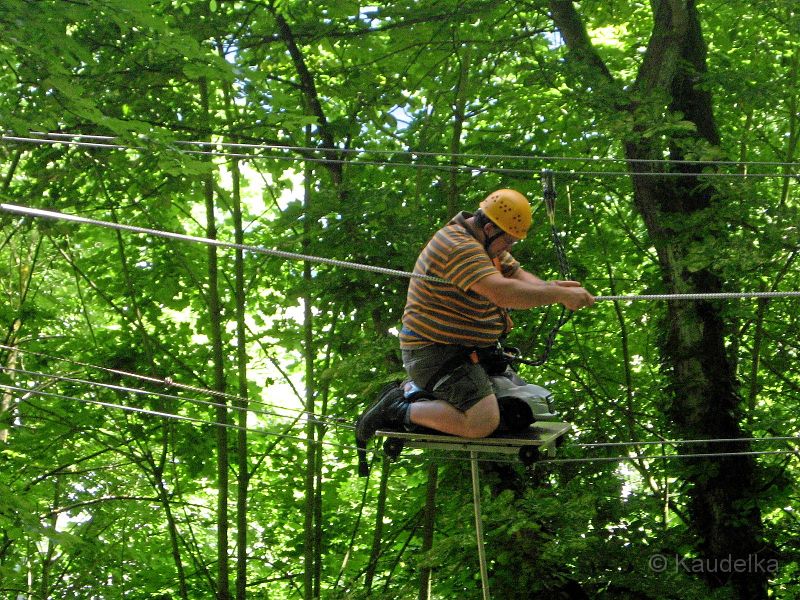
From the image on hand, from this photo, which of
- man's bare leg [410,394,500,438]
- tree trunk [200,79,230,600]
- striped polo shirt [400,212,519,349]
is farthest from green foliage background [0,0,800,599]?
man's bare leg [410,394,500,438]

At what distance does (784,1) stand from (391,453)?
392 cm

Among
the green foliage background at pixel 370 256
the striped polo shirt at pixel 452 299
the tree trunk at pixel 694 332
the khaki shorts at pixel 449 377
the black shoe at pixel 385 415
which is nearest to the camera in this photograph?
the striped polo shirt at pixel 452 299

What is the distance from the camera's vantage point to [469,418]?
3.67m

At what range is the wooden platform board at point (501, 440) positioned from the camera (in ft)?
12.0

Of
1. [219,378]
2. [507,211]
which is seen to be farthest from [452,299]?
[219,378]

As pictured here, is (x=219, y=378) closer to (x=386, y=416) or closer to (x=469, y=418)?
(x=386, y=416)

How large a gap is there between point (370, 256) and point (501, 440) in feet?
8.80

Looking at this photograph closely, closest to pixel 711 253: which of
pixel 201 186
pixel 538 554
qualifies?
pixel 538 554

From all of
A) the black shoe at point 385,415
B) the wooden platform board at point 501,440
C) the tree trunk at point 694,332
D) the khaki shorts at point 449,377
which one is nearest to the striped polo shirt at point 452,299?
the khaki shorts at point 449,377

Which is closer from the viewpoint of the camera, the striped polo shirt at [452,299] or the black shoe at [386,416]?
the striped polo shirt at [452,299]

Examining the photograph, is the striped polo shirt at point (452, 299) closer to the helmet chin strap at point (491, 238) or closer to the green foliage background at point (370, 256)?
the helmet chin strap at point (491, 238)

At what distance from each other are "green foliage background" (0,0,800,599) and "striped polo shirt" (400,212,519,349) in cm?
138

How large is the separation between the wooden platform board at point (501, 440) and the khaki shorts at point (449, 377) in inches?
5.5

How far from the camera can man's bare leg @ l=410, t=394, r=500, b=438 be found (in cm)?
366
